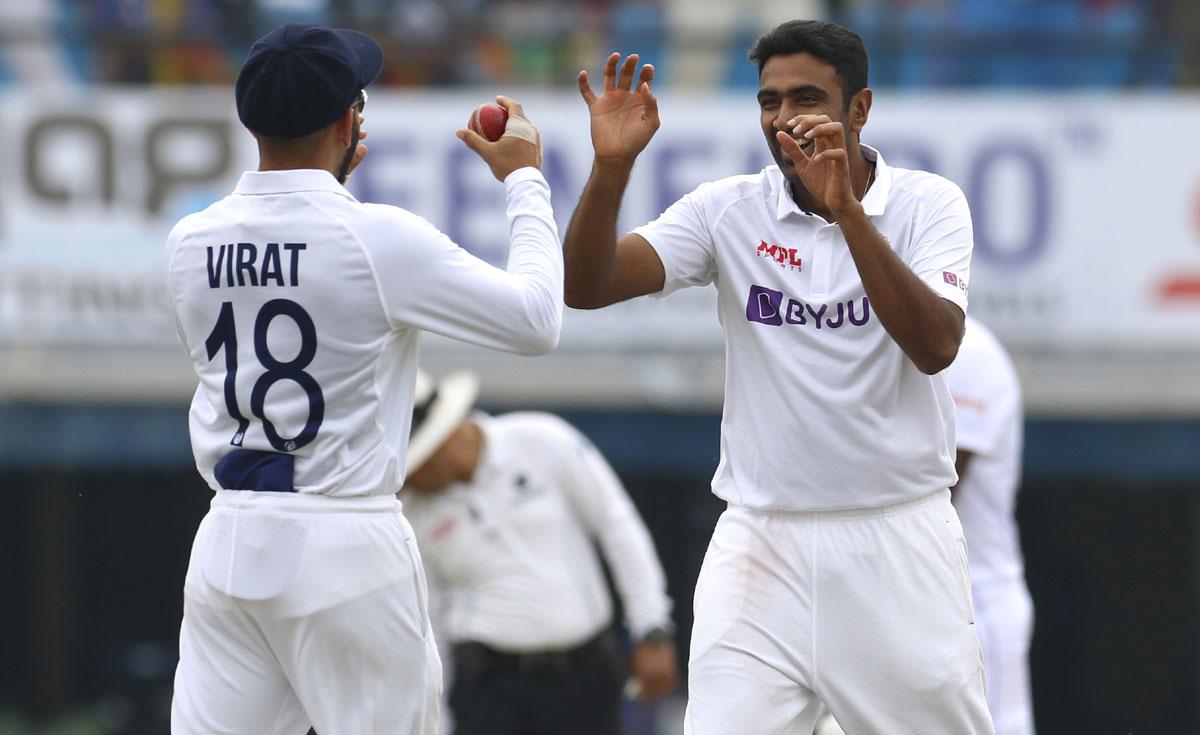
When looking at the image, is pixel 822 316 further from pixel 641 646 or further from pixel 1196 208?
pixel 1196 208

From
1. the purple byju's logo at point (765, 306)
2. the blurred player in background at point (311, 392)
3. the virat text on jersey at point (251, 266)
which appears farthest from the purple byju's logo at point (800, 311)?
the virat text on jersey at point (251, 266)

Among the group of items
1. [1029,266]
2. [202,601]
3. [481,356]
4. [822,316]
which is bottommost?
[481,356]

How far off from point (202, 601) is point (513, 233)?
97 centimetres

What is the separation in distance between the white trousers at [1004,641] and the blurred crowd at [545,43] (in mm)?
5804

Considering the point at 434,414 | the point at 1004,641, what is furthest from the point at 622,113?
the point at 434,414

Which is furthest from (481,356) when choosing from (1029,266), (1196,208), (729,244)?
(729,244)

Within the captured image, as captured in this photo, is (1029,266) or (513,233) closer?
(513,233)

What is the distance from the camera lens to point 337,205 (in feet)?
12.4

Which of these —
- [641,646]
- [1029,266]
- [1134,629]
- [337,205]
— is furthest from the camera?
[1134,629]

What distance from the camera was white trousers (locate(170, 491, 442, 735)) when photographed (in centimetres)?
374

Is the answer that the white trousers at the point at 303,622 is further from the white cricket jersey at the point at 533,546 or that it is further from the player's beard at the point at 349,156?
the white cricket jersey at the point at 533,546

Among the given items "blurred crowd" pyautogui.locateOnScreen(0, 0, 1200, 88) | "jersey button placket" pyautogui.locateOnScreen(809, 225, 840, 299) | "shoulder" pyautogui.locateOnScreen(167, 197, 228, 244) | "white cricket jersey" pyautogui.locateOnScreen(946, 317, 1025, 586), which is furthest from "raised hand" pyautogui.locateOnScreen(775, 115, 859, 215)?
"blurred crowd" pyautogui.locateOnScreen(0, 0, 1200, 88)

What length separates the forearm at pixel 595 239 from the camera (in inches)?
158

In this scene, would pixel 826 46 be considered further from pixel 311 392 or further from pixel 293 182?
pixel 311 392
